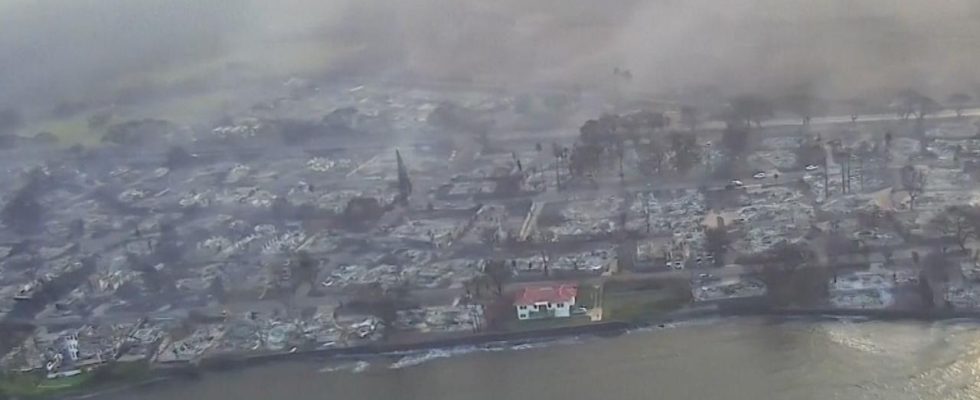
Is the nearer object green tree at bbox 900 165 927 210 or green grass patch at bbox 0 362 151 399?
green grass patch at bbox 0 362 151 399

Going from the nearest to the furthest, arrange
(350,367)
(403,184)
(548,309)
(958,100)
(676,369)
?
(676,369), (350,367), (548,309), (403,184), (958,100)

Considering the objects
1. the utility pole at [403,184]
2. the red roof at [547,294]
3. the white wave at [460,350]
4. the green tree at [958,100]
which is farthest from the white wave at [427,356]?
the green tree at [958,100]

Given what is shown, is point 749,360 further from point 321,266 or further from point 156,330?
point 156,330

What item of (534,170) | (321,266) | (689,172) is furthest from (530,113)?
(321,266)

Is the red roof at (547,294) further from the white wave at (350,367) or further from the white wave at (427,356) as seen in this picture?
the white wave at (350,367)

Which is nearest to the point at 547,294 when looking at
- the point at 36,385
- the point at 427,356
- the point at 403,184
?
the point at 427,356

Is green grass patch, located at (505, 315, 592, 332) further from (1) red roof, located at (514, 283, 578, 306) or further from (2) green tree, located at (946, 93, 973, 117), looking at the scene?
(2) green tree, located at (946, 93, 973, 117)

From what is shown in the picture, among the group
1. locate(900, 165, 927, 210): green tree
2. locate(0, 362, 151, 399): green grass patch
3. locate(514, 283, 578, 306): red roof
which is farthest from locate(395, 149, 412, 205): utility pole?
locate(900, 165, 927, 210): green tree

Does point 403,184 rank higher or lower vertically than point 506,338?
higher

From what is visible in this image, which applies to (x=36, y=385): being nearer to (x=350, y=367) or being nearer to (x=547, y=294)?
(x=350, y=367)
